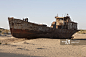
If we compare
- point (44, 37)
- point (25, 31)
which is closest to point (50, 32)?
point (44, 37)

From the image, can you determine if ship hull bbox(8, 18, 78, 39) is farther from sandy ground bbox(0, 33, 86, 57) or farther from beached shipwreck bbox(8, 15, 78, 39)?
sandy ground bbox(0, 33, 86, 57)

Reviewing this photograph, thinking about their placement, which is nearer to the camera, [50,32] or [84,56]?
[84,56]

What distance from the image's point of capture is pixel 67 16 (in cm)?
1520

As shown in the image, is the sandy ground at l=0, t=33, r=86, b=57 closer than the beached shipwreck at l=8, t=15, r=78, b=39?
Yes

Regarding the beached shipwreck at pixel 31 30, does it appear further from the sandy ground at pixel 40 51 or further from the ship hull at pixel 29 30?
the sandy ground at pixel 40 51

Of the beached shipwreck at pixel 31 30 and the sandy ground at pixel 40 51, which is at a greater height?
the beached shipwreck at pixel 31 30

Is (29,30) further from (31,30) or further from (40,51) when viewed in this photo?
(40,51)

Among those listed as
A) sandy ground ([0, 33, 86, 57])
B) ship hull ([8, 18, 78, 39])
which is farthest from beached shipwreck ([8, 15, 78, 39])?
sandy ground ([0, 33, 86, 57])

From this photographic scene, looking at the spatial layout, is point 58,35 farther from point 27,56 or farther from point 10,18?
point 27,56

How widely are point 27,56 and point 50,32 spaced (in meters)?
8.11

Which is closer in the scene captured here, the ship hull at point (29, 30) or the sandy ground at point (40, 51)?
Result: the sandy ground at point (40, 51)

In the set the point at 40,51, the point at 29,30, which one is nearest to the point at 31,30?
the point at 29,30

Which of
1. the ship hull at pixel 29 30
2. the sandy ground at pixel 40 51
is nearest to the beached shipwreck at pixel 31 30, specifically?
the ship hull at pixel 29 30

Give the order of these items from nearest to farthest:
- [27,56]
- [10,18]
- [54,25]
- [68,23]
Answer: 1. [27,56]
2. [10,18]
3. [68,23]
4. [54,25]
